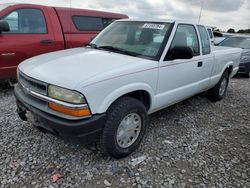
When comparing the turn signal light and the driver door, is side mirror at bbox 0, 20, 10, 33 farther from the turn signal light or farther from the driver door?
the driver door

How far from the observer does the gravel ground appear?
2.56m

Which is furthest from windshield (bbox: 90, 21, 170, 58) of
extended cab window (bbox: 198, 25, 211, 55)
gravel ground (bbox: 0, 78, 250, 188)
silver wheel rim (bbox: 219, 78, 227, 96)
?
silver wheel rim (bbox: 219, 78, 227, 96)

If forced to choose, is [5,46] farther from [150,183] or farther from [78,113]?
[150,183]

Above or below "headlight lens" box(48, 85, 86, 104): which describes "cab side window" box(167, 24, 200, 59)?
above

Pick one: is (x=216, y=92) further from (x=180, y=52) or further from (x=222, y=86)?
(x=180, y=52)

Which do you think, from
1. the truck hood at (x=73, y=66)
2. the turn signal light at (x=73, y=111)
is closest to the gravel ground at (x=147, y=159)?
the turn signal light at (x=73, y=111)

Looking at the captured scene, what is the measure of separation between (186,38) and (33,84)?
2.46 metres

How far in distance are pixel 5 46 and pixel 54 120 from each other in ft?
9.98

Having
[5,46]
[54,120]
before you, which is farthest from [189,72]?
[5,46]

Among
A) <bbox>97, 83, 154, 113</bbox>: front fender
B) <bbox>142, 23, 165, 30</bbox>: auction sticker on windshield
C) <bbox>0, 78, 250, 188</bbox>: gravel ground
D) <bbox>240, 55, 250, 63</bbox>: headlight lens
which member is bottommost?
<bbox>0, 78, 250, 188</bbox>: gravel ground

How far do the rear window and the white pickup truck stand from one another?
2329 millimetres

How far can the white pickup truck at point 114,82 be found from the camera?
2.37 meters

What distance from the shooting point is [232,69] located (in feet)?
18.4

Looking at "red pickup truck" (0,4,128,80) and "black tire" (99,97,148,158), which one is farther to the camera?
"red pickup truck" (0,4,128,80)
